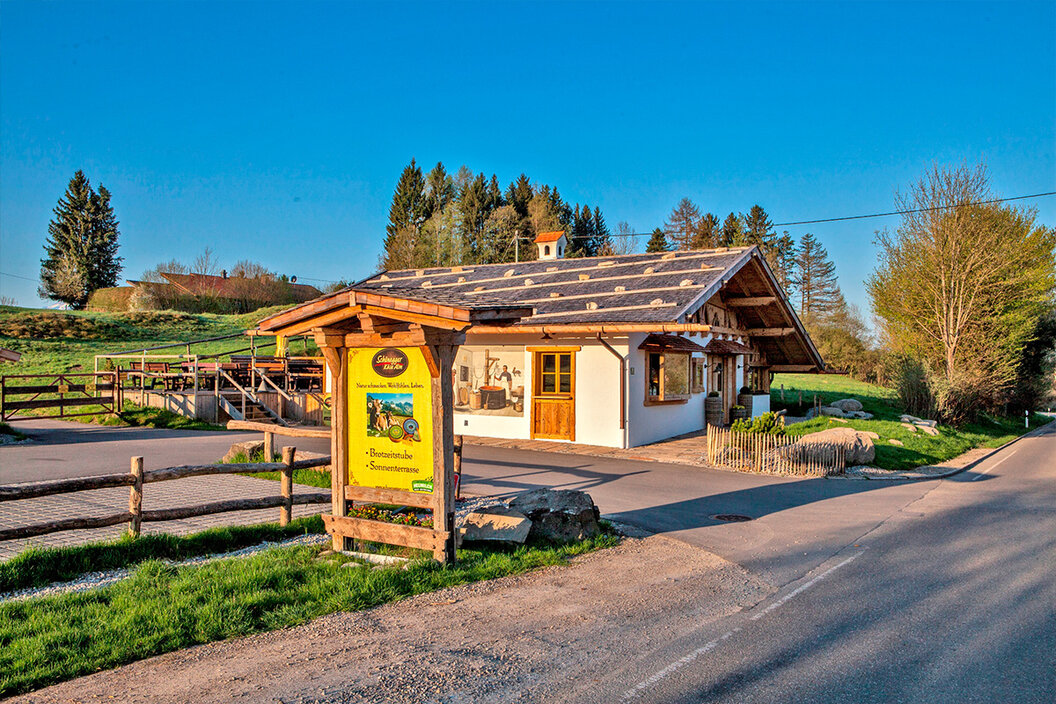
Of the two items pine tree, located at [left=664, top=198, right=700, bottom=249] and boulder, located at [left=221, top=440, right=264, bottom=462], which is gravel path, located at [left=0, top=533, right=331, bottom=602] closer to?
boulder, located at [left=221, top=440, right=264, bottom=462]

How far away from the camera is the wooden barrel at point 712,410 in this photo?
23906 mm

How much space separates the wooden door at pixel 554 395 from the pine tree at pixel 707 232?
177 feet

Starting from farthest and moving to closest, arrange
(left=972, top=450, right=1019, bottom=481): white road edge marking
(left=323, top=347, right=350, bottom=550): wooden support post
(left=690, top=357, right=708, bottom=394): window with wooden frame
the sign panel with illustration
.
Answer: (left=690, top=357, right=708, bottom=394): window with wooden frame < the sign panel with illustration < (left=972, top=450, right=1019, bottom=481): white road edge marking < (left=323, top=347, right=350, bottom=550): wooden support post

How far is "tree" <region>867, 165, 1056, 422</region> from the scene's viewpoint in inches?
1139

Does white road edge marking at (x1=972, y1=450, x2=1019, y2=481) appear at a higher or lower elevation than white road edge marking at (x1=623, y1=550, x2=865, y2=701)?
lower

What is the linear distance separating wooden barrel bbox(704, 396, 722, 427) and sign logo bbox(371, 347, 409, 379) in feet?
58.5

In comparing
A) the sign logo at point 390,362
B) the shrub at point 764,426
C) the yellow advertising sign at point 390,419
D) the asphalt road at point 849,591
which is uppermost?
the sign logo at point 390,362

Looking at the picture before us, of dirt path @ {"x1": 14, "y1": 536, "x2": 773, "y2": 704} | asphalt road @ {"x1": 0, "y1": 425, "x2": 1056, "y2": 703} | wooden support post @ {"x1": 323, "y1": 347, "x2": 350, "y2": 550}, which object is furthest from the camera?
wooden support post @ {"x1": 323, "y1": 347, "x2": 350, "y2": 550}

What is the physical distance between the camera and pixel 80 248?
62625 millimetres

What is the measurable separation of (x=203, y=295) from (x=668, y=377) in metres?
50.0

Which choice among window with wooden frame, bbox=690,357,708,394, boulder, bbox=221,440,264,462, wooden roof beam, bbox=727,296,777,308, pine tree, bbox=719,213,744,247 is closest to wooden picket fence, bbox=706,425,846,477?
window with wooden frame, bbox=690,357,708,394

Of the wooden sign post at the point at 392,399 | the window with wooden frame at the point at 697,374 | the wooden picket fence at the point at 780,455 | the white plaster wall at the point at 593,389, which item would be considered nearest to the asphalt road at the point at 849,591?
the wooden picket fence at the point at 780,455

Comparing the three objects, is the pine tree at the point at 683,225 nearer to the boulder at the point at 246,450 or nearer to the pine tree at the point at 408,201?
the pine tree at the point at 408,201

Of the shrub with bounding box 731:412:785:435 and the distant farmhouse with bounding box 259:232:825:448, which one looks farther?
the distant farmhouse with bounding box 259:232:825:448
